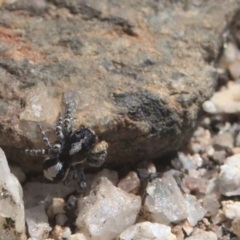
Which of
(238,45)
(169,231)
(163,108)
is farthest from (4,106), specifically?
(238,45)

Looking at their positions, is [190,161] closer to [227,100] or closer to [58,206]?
[227,100]

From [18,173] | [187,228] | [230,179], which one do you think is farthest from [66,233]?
[230,179]

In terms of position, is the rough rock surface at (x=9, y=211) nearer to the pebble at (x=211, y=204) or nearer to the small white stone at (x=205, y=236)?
the small white stone at (x=205, y=236)

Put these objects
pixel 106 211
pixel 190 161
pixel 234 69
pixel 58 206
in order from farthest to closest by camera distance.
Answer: pixel 234 69 < pixel 190 161 < pixel 58 206 < pixel 106 211

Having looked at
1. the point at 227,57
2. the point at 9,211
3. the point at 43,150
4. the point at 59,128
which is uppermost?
the point at 227,57

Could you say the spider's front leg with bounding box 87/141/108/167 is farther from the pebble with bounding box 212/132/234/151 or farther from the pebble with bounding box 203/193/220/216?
the pebble with bounding box 212/132/234/151

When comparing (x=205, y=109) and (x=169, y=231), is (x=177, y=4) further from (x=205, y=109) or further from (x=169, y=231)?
(x=169, y=231)
